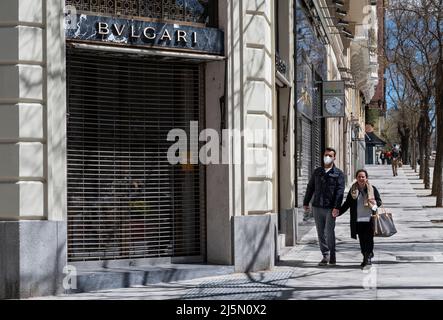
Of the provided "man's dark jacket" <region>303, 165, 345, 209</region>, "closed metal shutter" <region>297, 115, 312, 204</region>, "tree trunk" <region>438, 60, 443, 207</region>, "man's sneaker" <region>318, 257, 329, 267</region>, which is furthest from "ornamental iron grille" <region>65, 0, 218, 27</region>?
"tree trunk" <region>438, 60, 443, 207</region>

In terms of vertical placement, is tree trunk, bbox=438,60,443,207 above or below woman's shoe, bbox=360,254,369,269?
above

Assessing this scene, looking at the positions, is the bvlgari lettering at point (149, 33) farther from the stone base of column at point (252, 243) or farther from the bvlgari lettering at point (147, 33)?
the stone base of column at point (252, 243)

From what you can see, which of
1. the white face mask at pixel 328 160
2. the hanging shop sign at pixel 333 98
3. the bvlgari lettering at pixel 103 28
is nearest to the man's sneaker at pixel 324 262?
the white face mask at pixel 328 160

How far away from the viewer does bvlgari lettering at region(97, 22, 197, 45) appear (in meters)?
11.2

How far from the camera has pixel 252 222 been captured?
40.9 ft

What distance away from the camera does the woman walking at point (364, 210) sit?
42.9ft

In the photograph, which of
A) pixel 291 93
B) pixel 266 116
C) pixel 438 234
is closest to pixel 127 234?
pixel 266 116

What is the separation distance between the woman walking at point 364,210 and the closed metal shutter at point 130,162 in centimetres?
253

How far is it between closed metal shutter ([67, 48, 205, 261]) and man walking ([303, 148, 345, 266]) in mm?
2138

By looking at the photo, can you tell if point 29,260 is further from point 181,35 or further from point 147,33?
point 181,35

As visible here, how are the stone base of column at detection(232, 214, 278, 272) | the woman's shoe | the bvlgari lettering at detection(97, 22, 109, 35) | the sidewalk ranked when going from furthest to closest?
the woman's shoe < the stone base of column at detection(232, 214, 278, 272) < the bvlgari lettering at detection(97, 22, 109, 35) < the sidewalk

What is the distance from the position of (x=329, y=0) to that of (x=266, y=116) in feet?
43.7

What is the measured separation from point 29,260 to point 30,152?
54.1 inches

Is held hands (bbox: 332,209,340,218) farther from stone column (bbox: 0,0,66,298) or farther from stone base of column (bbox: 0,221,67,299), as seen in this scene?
stone base of column (bbox: 0,221,67,299)
